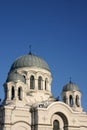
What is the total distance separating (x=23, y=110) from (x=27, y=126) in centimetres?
175

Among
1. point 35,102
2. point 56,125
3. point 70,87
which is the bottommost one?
point 56,125

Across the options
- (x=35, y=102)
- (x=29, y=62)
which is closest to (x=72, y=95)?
(x=35, y=102)

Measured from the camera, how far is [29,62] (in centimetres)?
4219

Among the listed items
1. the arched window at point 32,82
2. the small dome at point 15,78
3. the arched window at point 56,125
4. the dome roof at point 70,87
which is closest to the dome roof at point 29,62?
the arched window at point 32,82

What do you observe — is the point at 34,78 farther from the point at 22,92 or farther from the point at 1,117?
the point at 1,117

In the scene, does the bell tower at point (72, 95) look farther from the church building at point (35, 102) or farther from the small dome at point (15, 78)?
the small dome at point (15, 78)

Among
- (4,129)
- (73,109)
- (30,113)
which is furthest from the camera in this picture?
(73,109)

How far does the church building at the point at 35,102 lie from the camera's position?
35.8 m

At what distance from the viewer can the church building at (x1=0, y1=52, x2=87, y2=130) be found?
35844mm

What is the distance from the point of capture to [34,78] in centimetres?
4122

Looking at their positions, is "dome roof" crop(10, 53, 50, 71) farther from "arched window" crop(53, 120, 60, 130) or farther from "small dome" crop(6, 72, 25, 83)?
"arched window" crop(53, 120, 60, 130)

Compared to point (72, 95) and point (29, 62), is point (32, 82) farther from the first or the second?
point (72, 95)

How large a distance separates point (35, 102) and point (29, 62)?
5.47 metres

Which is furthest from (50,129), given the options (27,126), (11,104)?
(11,104)
